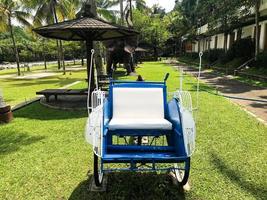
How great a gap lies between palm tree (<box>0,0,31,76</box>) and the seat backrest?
2446 centimetres

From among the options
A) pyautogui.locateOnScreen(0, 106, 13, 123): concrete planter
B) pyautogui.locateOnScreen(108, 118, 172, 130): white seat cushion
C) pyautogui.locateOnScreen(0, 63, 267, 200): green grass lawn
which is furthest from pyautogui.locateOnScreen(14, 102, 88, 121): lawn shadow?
pyautogui.locateOnScreen(108, 118, 172, 130): white seat cushion

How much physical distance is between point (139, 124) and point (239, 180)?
1.81 metres

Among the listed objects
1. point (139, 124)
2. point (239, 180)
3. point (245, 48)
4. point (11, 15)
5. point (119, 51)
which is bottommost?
point (239, 180)

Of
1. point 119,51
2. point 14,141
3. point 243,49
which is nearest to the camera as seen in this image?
point 14,141

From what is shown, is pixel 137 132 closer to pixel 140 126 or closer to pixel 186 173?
pixel 140 126

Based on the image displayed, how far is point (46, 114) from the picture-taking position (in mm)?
8758

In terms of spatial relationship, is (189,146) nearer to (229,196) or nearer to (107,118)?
(229,196)

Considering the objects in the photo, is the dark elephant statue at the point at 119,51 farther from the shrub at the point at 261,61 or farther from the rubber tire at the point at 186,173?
the rubber tire at the point at 186,173

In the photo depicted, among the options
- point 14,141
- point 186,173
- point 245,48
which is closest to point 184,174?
point 186,173

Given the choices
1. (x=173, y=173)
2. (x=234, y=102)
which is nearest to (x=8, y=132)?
(x=173, y=173)

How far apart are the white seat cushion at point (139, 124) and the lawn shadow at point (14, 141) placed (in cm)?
274

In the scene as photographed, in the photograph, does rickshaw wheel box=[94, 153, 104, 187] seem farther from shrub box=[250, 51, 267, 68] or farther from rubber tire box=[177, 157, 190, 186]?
shrub box=[250, 51, 267, 68]

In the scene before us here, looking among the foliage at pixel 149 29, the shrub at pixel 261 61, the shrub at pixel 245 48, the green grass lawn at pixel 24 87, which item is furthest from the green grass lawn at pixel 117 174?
the foliage at pixel 149 29

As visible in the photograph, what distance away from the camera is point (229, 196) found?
3.97 m
